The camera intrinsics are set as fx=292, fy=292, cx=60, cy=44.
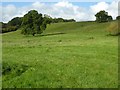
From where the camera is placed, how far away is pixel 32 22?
85.7 meters

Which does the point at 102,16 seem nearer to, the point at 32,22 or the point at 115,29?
the point at 32,22

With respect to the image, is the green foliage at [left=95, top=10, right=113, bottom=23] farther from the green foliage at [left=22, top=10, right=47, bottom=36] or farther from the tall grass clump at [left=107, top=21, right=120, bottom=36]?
the tall grass clump at [left=107, top=21, right=120, bottom=36]

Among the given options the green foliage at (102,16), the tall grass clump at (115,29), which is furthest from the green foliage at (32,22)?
the green foliage at (102,16)

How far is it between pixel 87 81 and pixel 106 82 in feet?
3.70

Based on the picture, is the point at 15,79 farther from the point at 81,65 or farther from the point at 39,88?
the point at 81,65

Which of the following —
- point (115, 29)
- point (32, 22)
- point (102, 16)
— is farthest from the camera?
point (102, 16)

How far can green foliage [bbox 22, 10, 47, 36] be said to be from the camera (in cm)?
8488

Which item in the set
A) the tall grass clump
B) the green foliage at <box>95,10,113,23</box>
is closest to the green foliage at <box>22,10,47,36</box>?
the tall grass clump

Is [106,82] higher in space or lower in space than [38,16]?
lower

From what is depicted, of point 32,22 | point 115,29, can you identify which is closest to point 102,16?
point 32,22

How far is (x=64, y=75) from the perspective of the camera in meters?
18.5

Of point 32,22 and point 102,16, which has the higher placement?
point 102,16

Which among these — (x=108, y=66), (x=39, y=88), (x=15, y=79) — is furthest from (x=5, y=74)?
(x=108, y=66)

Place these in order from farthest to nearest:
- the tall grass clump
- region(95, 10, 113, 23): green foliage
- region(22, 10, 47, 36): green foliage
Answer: region(95, 10, 113, 23): green foliage < region(22, 10, 47, 36): green foliage < the tall grass clump
